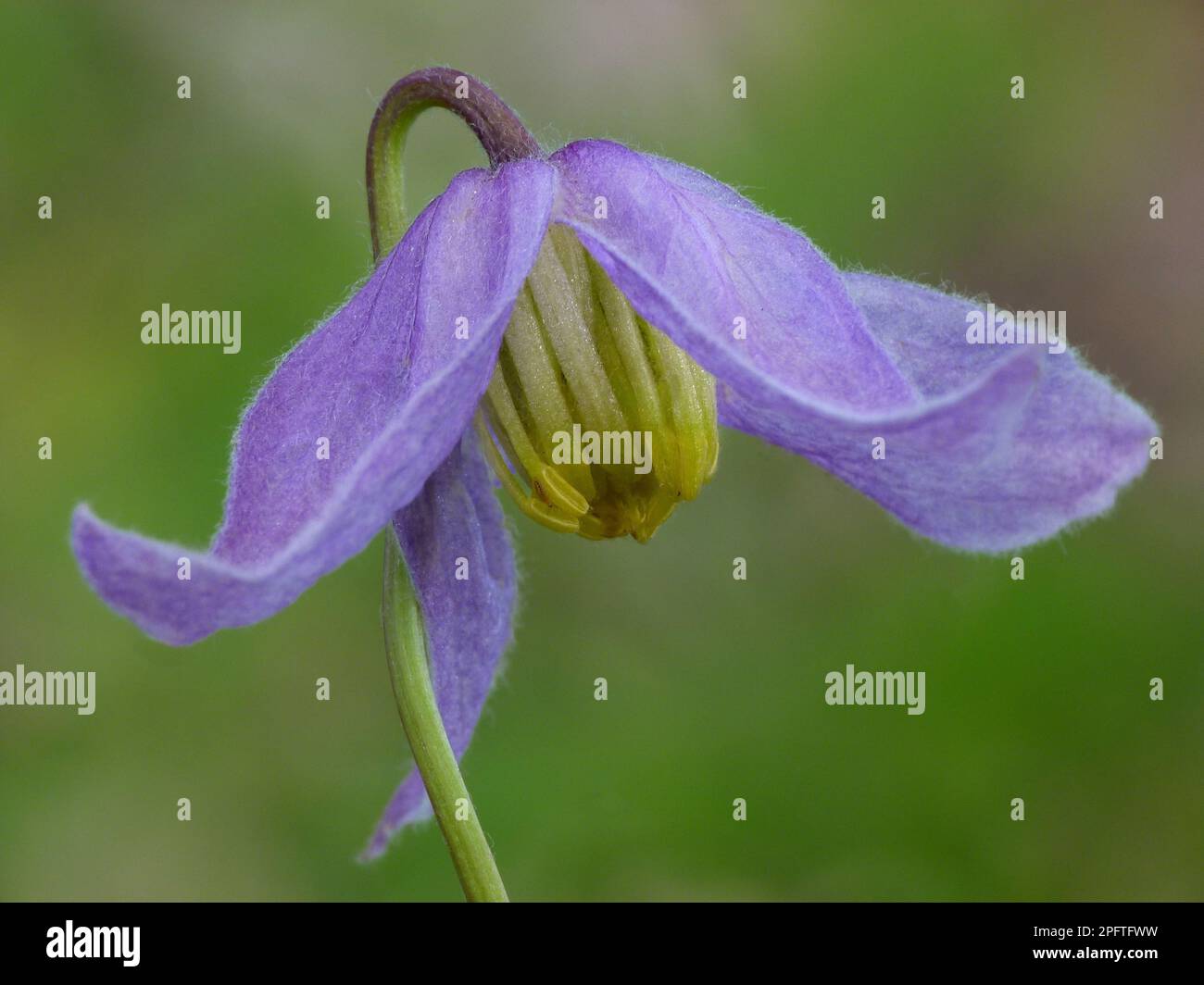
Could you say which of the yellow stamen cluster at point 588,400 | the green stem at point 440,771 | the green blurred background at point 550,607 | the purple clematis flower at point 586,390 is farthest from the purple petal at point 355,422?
the green blurred background at point 550,607

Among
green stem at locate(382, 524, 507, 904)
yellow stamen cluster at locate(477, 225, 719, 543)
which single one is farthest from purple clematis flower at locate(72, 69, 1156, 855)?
green stem at locate(382, 524, 507, 904)

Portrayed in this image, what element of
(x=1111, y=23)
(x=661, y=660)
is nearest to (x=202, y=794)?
(x=661, y=660)

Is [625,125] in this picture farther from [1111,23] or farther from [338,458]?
[338,458]

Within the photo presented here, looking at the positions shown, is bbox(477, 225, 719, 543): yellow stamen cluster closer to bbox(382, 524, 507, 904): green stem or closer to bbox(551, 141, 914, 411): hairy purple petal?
bbox(551, 141, 914, 411): hairy purple petal

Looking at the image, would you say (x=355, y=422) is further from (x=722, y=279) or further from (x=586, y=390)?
(x=722, y=279)

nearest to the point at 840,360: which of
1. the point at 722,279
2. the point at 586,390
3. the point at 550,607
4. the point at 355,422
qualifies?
the point at 722,279

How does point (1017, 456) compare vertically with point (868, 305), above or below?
below

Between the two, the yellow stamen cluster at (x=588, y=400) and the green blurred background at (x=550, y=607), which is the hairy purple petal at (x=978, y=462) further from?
the green blurred background at (x=550, y=607)
